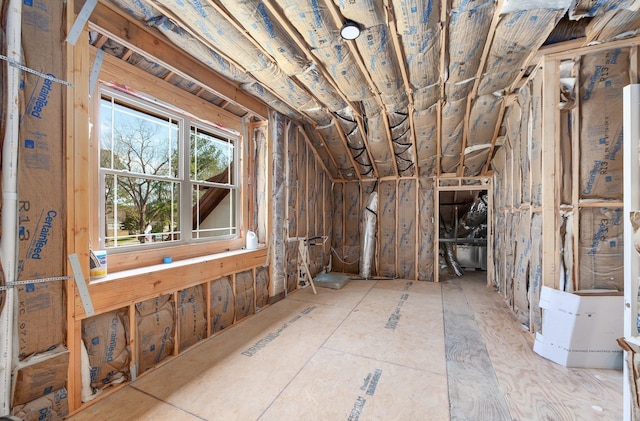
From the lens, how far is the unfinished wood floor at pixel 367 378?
5.77 ft

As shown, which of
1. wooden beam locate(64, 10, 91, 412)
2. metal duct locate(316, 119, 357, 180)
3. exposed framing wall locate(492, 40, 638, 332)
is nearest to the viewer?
wooden beam locate(64, 10, 91, 412)

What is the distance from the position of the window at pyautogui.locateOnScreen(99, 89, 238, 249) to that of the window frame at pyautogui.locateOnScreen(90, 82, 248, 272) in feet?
0.03

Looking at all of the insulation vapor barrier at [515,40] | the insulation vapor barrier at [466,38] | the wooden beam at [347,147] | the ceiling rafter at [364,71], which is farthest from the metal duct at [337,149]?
the insulation vapor barrier at [515,40]

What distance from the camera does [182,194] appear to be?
9.17 feet

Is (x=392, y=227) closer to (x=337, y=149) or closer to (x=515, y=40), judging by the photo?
(x=337, y=149)

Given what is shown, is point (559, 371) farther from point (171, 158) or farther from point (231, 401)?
point (171, 158)

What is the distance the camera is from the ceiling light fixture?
6.90ft

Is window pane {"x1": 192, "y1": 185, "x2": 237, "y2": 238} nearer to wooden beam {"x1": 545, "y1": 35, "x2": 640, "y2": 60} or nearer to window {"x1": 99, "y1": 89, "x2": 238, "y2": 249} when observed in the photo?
window {"x1": 99, "y1": 89, "x2": 238, "y2": 249}

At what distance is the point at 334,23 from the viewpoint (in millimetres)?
2131

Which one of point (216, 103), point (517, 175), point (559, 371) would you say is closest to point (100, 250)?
point (216, 103)

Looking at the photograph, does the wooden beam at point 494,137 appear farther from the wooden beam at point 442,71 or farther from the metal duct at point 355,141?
the metal duct at point 355,141

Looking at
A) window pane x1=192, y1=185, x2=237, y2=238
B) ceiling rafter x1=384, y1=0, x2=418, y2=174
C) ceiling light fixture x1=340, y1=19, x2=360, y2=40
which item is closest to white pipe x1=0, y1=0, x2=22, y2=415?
window pane x1=192, y1=185, x2=237, y2=238

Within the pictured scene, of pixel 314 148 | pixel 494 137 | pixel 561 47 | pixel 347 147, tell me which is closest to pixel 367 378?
pixel 561 47

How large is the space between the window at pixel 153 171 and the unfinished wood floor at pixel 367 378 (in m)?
1.21
